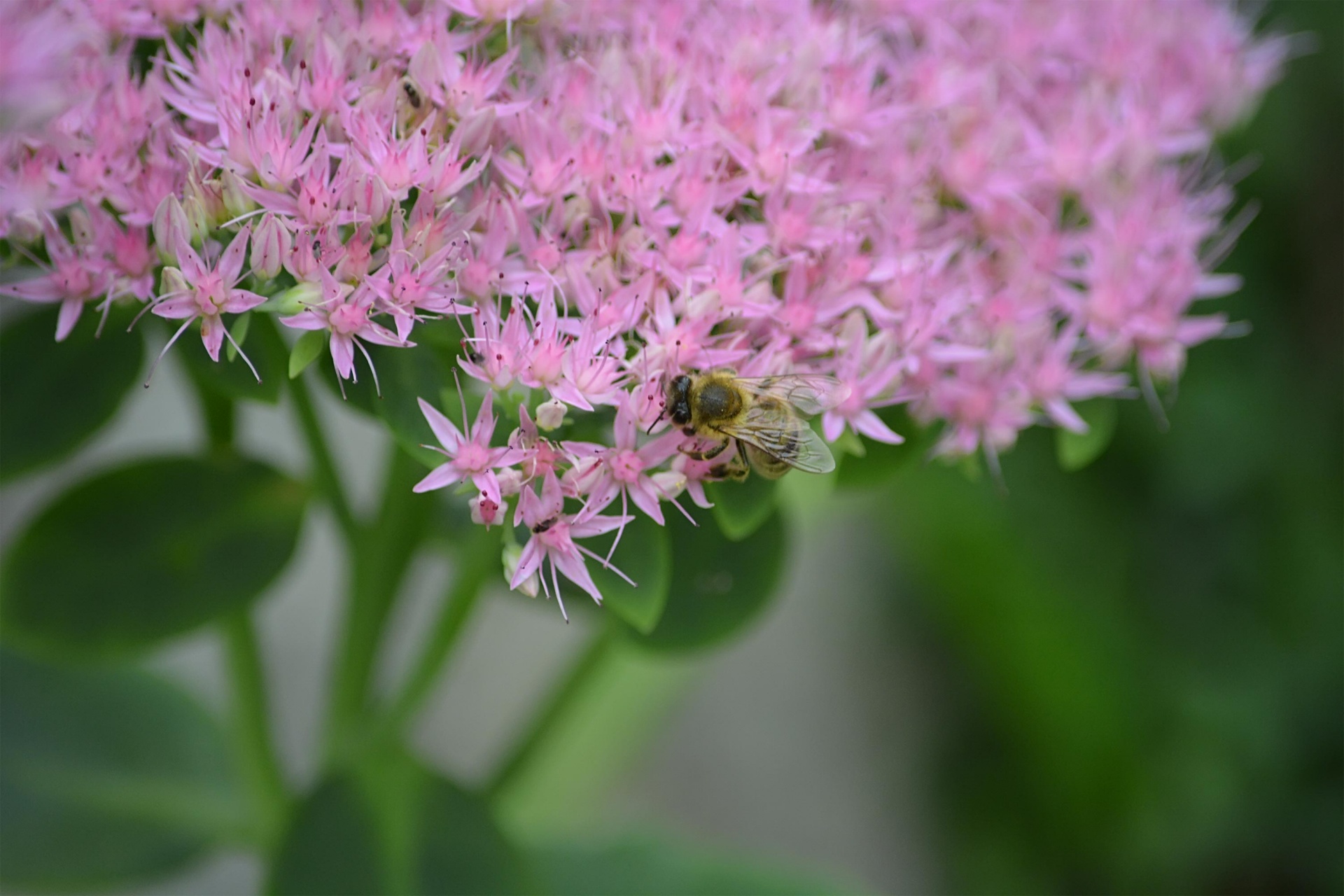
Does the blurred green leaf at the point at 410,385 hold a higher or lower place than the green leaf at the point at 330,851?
higher

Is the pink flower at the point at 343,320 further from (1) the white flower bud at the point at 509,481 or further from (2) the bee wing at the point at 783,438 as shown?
(2) the bee wing at the point at 783,438

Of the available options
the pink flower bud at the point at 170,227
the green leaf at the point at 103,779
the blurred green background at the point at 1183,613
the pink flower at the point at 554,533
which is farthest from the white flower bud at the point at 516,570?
the blurred green background at the point at 1183,613

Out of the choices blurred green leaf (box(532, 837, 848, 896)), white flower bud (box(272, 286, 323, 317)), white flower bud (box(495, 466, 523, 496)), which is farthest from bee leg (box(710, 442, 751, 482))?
blurred green leaf (box(532, 837, 848, 896))

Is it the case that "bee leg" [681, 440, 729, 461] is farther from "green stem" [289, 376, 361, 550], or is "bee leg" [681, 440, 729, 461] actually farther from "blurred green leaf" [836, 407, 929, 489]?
"green stem" [289, 376, 361, 550]

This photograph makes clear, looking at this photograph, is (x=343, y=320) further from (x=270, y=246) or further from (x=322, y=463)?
(x=322, y=463)

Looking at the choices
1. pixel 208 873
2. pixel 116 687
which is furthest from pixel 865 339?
pixel 208 873

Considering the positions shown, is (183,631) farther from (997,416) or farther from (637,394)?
(997,416)
